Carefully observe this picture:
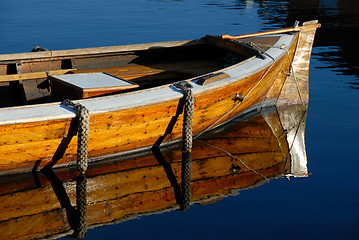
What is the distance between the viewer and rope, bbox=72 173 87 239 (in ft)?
18.6

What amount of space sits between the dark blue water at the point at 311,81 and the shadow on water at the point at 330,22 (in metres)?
0.04

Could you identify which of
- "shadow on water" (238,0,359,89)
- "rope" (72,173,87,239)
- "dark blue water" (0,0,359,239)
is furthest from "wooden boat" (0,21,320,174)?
"shadow on water" (238,0,359,89)

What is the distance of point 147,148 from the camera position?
25.2ft

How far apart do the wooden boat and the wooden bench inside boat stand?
0.02 meters

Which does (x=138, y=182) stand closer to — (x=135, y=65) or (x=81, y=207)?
(x=81, y=207)

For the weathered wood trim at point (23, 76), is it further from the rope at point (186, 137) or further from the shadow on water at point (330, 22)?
the shadow on water at point (330, 22)

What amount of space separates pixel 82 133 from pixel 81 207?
101 cm

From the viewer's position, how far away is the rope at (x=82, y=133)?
244 inches

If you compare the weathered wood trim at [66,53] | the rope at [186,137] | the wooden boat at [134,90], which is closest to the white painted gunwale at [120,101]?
the wooden boat at [134,90]

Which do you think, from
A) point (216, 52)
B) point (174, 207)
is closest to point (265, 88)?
point (216, 52)

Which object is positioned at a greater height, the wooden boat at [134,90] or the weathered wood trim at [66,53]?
the weathered wood trim at [66,53]

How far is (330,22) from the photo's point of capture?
20.9m

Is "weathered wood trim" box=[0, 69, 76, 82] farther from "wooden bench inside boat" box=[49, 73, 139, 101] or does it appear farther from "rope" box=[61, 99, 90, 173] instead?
"rope" box=[61, 99, 90, 173]

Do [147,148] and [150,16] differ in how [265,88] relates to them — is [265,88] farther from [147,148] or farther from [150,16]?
[150,16]
